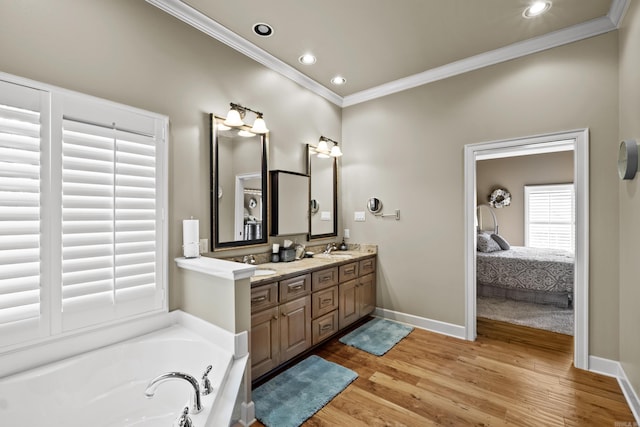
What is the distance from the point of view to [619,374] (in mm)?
2352

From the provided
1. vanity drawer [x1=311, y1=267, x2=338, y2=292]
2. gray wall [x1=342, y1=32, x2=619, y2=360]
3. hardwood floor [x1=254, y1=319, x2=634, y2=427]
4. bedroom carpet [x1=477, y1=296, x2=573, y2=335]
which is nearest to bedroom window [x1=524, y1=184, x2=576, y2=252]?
bedroom carpet [x1=477, y1=296, x2=573, y2=335]

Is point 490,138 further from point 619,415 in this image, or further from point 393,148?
point 619,415

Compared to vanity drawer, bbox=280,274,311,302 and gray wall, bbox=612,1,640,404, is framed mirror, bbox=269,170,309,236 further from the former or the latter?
gray wall, bbox=612,1,640,404

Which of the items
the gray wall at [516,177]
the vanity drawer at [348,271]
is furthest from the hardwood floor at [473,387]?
the gray wall at [516,177]

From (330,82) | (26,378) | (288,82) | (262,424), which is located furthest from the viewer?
(330,82)

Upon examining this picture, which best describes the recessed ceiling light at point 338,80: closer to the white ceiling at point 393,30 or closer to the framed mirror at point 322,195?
the white ceiling at point 393,30

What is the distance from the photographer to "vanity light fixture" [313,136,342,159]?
11.9 ft

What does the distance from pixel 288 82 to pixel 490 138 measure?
219 cm

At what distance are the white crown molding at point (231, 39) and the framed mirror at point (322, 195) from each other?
75 centimetres

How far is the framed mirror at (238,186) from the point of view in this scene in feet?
8.20

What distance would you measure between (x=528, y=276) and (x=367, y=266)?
8.11 feet

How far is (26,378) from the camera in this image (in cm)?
149

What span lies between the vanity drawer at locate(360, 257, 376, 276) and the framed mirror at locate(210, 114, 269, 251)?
1.23 metres

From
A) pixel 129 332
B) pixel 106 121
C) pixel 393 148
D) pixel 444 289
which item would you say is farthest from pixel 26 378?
pixel 393 148
